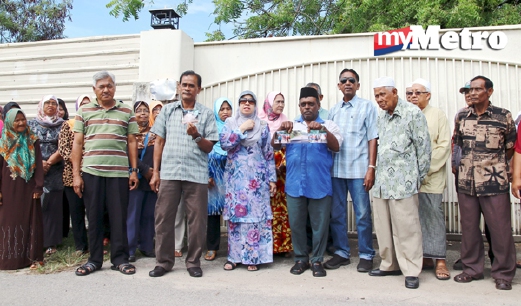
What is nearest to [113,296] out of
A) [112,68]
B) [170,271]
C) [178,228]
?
[170,271]

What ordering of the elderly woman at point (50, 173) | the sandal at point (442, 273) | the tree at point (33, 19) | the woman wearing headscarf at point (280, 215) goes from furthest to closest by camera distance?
the tree at point (33, 19) → the elderly woman at point (50, 173) → the woman wearing headscarf at point (280, 215) → the sandal at point (442, 273)

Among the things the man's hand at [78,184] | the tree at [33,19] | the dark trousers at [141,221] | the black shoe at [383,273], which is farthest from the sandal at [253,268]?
the tree at [33,19]

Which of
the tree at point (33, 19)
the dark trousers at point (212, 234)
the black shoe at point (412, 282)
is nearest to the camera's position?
the black shoe at point (412, 282)

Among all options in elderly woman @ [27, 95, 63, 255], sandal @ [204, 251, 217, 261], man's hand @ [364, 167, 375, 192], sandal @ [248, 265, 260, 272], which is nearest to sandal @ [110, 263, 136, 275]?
sandal @ [204, 251, 217, 261]

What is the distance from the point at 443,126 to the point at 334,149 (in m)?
1.09

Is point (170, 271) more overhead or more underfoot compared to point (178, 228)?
more underfoot

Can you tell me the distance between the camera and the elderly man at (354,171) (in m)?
4.45

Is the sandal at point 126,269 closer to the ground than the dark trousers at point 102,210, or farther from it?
closer to the ground

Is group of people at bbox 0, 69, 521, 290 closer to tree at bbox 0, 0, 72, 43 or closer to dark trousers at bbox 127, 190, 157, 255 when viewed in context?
dark trousers at bbox 127, 190, 157, 255

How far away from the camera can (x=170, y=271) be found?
4.45 meters

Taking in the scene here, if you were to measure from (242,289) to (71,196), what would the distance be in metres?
2.46

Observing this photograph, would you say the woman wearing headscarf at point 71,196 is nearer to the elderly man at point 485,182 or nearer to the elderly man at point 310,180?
the elderly man at point 310,180

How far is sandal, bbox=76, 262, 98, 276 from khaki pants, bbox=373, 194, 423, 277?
2726 millimetres

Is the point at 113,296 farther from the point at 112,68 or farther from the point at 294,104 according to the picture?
the point at 112,68
